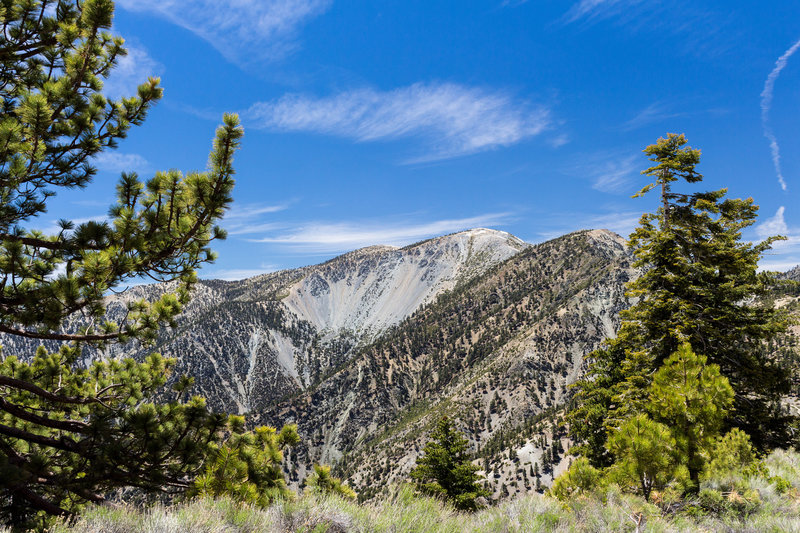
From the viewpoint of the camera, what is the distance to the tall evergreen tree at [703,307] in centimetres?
1145

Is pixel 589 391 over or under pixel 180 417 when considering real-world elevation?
under

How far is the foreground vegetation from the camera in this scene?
384 centimetres

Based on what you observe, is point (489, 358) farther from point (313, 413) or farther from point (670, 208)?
point (670, 208)

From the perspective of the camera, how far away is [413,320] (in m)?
187

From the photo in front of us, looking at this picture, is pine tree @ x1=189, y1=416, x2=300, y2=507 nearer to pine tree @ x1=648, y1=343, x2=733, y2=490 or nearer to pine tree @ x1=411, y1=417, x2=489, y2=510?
pine tree @ x1=648, y1=343, x2=733, y2=490

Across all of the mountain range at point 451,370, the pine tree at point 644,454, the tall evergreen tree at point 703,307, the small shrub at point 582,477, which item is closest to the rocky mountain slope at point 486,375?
the mountain range at point 451,370

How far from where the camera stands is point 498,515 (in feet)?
17.7

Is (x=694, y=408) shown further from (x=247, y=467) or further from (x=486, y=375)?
(x=486, y=375)

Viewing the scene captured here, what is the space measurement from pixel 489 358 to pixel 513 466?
5960 cm

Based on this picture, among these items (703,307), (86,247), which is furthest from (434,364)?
(86,247)

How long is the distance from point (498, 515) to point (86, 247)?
275 inches

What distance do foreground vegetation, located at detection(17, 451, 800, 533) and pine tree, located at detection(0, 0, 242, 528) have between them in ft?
6.75

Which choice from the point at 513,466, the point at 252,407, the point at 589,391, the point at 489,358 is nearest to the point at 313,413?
the point at 252,407

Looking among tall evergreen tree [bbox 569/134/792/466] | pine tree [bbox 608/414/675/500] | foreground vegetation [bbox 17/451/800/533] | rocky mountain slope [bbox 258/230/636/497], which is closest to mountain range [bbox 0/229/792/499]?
rocky mountain slope [bbox 258/230/636/497]
